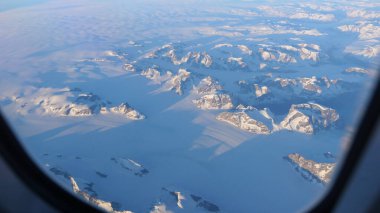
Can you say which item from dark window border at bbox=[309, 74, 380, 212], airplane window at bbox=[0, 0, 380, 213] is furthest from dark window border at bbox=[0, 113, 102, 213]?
dark window border at bbox=[309, 74, 380, 212]

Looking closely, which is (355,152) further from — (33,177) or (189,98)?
(189,98)

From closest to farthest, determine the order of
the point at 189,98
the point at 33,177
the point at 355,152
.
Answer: the point at 355,152
the point at 33,177
the point at 189,98

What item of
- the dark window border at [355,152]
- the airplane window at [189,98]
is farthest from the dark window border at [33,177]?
the dark window border at [355,152]

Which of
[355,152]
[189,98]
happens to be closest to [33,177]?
[355,152]

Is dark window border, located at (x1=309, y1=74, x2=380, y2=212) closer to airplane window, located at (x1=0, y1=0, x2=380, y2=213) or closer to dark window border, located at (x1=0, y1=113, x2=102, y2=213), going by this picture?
airplane window, located at (x1=0, y1=0, x2=380, y2=213)

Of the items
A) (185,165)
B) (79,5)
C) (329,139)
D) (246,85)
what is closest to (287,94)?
(246,85)

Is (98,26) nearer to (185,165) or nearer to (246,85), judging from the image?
(246,85)

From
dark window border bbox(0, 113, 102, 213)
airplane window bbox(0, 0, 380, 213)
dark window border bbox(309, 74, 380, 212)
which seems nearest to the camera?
dark window border bbox(309, 74, 380, 212)

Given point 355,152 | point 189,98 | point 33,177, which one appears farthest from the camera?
point 189,98
